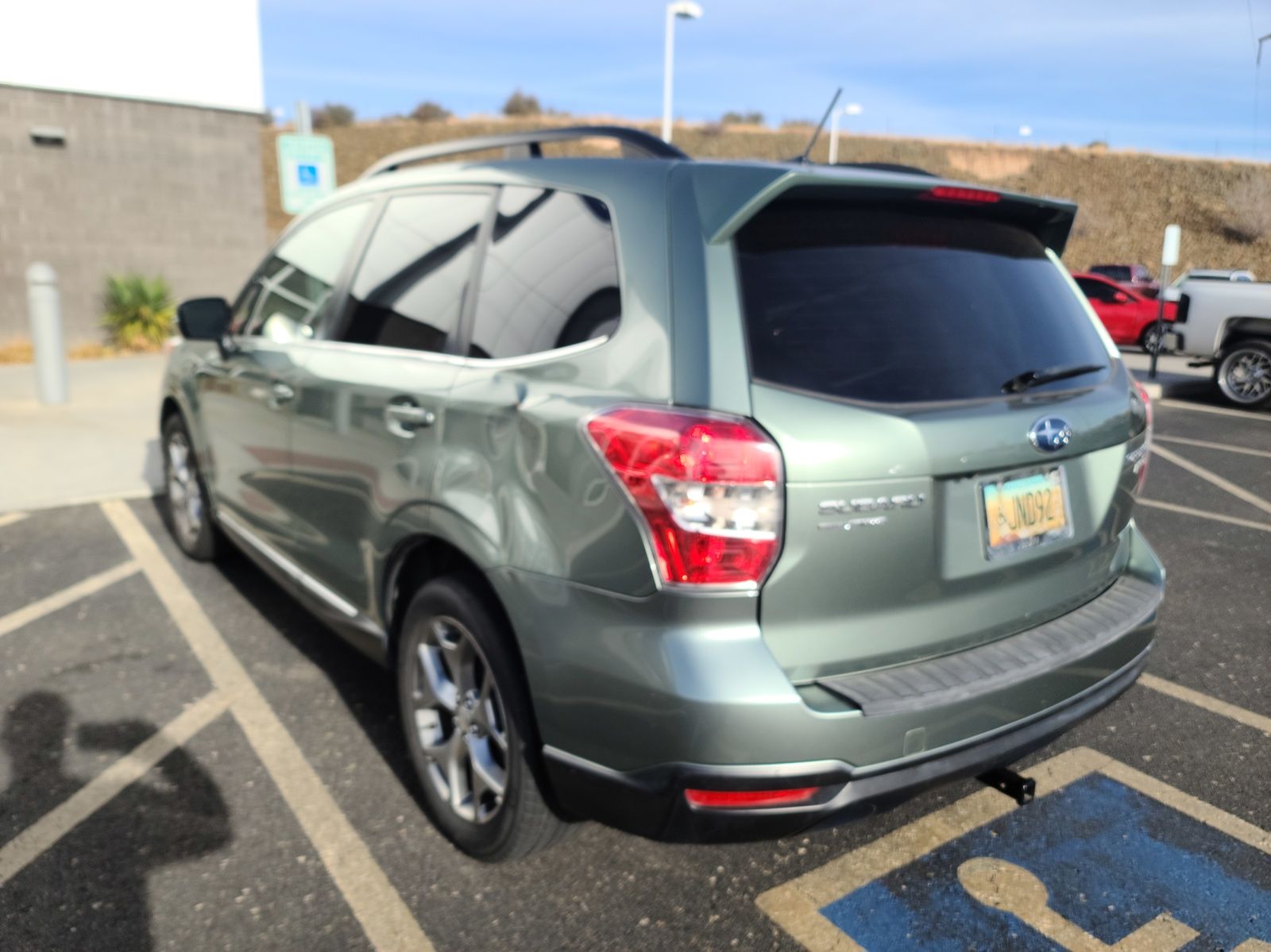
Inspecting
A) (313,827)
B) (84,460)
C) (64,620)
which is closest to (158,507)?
(84,460)

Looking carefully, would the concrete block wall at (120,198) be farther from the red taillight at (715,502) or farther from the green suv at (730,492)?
the red taillight at (715,502)

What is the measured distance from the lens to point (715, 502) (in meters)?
2.08

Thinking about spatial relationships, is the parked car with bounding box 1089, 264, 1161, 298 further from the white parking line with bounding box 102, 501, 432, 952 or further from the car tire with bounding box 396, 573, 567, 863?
the car tire with bounding box 396, 573, 567, 863

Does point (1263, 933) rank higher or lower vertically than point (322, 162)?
lower

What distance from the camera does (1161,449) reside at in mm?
9367

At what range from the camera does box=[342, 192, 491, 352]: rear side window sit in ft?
9.55

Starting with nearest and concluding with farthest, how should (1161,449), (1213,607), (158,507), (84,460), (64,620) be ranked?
(64,620) < (1213,607) < (158,507) < (84,460) < (1161,449)

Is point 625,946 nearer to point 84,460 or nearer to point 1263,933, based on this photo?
point 1263,933

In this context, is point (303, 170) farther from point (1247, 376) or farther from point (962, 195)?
point (1247, 376)

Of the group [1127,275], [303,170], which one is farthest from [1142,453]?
[1127,275]

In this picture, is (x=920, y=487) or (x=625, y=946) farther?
(x=625, y=946)

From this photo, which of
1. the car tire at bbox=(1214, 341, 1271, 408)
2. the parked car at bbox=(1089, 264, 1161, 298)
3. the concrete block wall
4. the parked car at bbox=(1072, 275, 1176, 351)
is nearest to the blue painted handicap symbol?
the car tire at bbox=(1214, 341, 1271, 408)

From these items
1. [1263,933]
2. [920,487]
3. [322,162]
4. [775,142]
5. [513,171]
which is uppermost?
[775,142]

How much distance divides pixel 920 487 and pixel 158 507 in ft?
18.3
